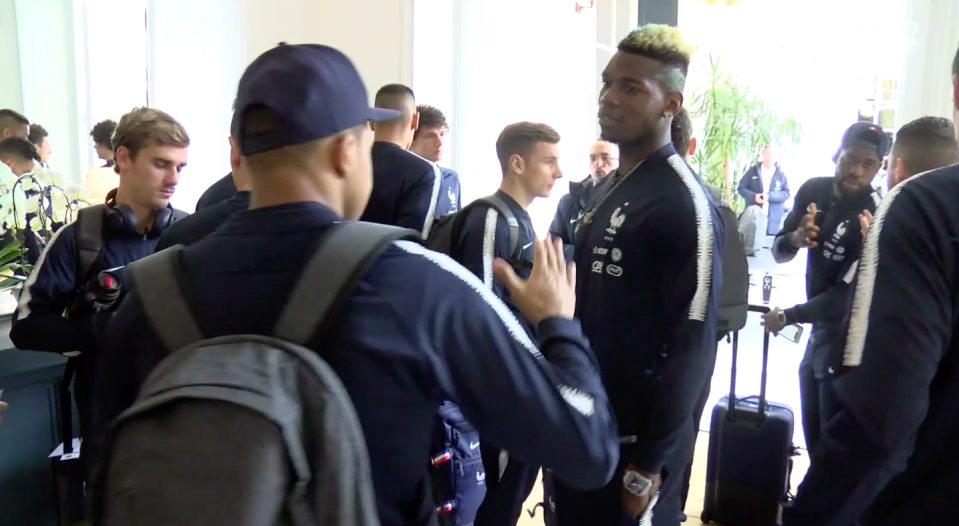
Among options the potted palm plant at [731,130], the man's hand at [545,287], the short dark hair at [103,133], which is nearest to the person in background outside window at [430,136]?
the potted palm plant at [731,130]

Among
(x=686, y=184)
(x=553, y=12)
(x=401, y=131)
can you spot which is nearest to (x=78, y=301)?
(x=401, y=131)

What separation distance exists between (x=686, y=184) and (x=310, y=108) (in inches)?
44.9

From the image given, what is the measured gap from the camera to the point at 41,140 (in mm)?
4418

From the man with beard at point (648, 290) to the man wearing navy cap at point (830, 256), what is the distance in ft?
4.35

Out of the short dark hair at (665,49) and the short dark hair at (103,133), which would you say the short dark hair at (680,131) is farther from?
the short dark hair at (103,133)

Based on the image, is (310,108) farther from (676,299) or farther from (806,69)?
(806,69)

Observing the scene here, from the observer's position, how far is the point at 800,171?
4.25 m

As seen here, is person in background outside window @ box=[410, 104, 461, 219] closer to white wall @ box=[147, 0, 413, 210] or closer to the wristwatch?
white wall @ box=[147, 0, 413, 210]

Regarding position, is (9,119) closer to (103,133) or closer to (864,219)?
(103,133)

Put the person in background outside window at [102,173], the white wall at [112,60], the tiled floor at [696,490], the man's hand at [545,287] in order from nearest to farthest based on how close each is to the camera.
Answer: the man's hand at [545,287], the tiled floor at [696,490], the person in background outside window at [102,173], the white wall at [112,60]

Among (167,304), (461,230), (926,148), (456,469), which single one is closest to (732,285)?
(926,148)

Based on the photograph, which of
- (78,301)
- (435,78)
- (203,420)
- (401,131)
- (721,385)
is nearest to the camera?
(203,420)

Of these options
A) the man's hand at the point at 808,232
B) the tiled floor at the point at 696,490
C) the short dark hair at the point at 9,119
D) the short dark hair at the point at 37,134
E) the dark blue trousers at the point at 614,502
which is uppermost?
the short dark hair at the point at 9,119

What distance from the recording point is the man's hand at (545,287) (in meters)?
0.96
